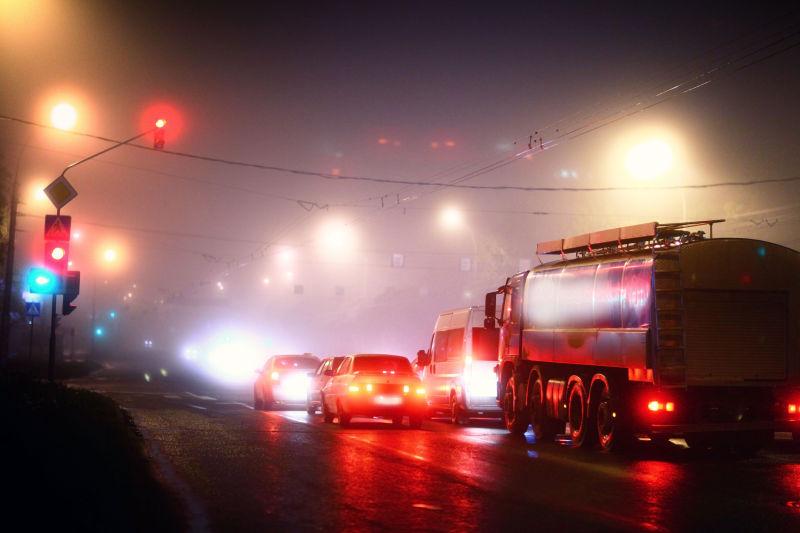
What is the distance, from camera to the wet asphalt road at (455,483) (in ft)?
30.2

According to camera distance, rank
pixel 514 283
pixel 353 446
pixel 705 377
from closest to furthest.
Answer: pixel 705 377, pixel 353 446, pixel 514 283

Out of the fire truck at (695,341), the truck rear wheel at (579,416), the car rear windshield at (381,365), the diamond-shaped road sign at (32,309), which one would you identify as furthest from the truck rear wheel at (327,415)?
the diamond-shaped road sign at (32,309)

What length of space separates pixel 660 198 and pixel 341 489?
34.7 m

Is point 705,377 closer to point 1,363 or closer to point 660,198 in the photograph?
point 1,363

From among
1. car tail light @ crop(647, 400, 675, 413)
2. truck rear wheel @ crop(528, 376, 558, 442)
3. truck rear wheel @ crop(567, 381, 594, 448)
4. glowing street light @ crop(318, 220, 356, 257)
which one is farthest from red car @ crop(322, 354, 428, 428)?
glowing street light @ crop(318, 220, 356, 257)

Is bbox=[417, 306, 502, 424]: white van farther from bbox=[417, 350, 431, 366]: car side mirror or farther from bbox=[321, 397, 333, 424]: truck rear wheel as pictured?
bbox=[321, 397, 333, 424]: truck rear wheel

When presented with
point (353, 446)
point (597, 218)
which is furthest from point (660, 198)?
point (353, 446)

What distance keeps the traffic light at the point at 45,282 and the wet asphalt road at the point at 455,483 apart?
4.07m

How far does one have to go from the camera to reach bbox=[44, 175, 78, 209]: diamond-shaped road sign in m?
23.1

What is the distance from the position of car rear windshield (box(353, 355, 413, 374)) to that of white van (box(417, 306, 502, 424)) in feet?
5.41

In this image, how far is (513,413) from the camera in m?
20.8

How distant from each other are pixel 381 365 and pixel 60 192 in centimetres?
838

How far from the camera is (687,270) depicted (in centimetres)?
1551

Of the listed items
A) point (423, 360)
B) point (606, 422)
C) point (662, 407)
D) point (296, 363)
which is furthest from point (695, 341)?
point (296, 363)
